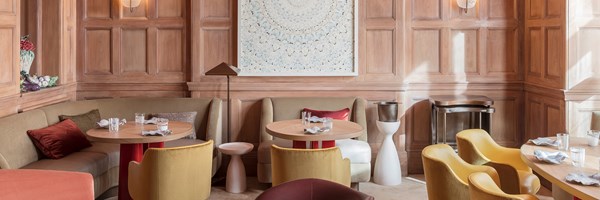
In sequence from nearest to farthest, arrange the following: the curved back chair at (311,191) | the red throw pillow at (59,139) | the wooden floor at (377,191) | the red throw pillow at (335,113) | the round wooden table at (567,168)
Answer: the curved back chair at (311,191)
the round wooden table at (567,168)
the red throw pillow at (59,139)
the wooden floor at (377,191)
the red throw pillow at (335,113)

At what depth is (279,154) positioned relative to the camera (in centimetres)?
429

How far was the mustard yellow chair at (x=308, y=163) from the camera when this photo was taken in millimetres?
4215

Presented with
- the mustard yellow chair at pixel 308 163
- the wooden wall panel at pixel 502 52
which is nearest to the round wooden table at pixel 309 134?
the mustard yellow chair at pixel 308 163

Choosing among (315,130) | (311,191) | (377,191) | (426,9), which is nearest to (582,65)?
(426,9)

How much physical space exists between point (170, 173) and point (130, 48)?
290 centimetres

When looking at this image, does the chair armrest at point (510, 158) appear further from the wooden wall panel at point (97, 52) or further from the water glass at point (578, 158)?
the wooden wall panel at point (97, 52)

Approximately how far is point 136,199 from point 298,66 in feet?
9.12

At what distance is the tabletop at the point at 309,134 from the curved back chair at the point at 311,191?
6.47ft

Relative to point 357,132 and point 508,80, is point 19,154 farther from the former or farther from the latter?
point 508,80

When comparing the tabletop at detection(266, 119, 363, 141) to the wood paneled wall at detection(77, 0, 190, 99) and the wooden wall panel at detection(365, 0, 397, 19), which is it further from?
the wood paneled wall at detection(77, 0, 190, 99)

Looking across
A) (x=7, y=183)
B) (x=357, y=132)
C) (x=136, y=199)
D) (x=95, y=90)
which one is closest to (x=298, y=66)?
(x=357, y=132)

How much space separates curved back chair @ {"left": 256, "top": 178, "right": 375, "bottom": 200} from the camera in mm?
2701

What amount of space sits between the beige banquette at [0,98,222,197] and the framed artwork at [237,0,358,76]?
2.23 ft

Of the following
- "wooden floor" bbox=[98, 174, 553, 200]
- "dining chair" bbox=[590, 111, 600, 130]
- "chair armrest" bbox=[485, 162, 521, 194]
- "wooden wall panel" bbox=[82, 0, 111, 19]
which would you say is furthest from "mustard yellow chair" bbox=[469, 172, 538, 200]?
"wooden wall panel" bbox=[82, 0, 111, 19]
